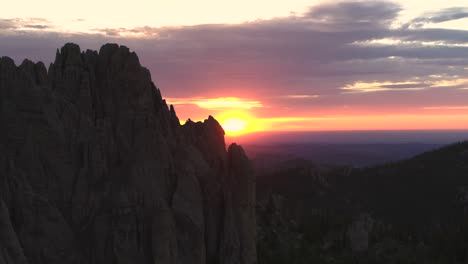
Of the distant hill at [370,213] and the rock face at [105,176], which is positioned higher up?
the rock face at [105,176]

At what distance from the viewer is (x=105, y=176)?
44.0m

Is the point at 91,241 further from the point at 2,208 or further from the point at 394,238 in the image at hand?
the point at 394,238

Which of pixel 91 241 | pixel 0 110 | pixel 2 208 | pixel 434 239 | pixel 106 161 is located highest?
pixel 0 110

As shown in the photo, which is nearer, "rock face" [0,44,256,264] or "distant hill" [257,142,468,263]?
"rock face" [0,44,256,264]

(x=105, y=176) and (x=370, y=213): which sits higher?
(x=105, y=176)

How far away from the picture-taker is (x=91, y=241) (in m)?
42.3

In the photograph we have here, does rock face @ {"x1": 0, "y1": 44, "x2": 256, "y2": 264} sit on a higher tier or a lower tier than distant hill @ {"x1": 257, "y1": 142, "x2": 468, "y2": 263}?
higher

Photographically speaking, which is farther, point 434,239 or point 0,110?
point 434,239

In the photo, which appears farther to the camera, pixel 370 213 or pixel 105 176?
pixel 370 213

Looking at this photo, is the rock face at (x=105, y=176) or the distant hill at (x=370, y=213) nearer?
the rock face at (x=105, y=176)

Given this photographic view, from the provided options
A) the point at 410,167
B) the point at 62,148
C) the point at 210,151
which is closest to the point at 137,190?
the point at 62,148

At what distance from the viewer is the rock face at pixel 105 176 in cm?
4091

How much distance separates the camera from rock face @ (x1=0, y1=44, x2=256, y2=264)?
40.9 metres

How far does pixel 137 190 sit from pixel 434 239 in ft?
209
